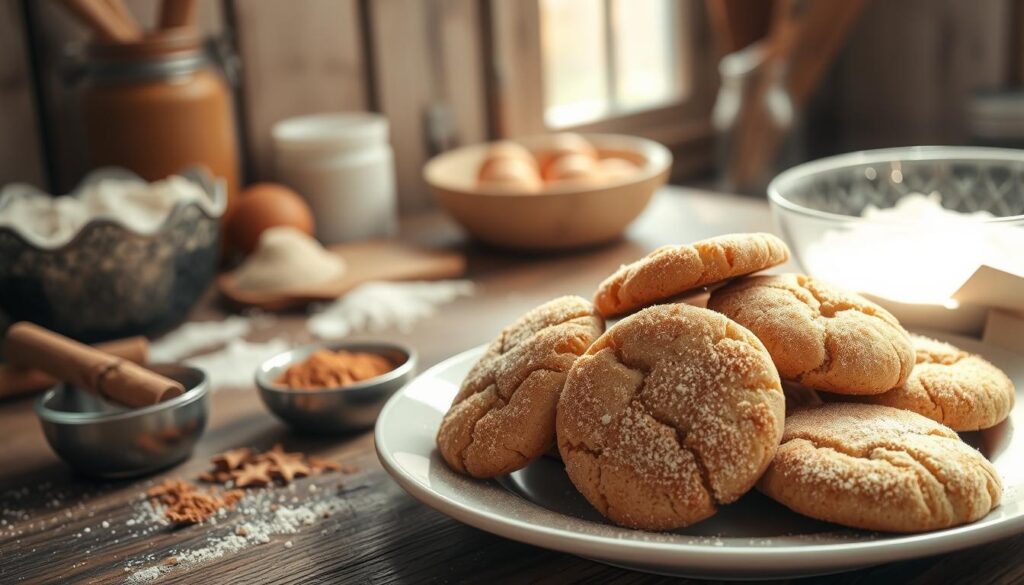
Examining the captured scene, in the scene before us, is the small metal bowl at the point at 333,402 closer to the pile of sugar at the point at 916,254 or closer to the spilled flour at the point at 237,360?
the spilled flour at the point at 237,360

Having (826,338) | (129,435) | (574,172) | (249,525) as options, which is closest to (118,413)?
(129,435)

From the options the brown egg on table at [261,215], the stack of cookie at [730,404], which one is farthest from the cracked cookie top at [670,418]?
the brown egg on table at [261,215]

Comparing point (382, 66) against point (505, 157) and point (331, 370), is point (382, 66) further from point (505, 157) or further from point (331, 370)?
point (331, 370)

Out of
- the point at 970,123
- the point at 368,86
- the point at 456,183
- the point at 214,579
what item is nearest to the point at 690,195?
the point at 456,183

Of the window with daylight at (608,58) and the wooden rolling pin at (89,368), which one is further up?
the window with daylight at (608,58)

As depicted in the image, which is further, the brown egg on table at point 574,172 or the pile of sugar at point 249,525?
the brown egg on table at point 574,172

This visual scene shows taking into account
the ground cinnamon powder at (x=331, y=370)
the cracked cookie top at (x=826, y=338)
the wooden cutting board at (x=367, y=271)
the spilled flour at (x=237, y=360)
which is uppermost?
the cracked cookie top at (x=826, y=338)

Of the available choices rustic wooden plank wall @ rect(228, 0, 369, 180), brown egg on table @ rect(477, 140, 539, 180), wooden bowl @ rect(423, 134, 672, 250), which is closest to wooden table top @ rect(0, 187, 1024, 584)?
wooden bowl @ rect(423, 134, 672, 250)
